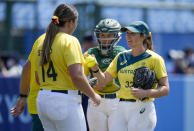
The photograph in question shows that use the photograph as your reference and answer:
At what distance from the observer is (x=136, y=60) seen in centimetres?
501

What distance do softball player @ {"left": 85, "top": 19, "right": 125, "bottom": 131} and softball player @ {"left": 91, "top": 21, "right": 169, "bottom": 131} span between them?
52cm

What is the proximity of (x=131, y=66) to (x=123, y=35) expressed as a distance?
7.57 metres

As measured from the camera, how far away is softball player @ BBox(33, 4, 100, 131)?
14.3 ft

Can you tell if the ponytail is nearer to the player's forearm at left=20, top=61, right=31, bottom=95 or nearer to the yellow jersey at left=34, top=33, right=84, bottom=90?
the yellow jersey at left=34, top=33, right=84, bottom=90

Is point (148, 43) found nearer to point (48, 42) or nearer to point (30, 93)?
point (48, 42)

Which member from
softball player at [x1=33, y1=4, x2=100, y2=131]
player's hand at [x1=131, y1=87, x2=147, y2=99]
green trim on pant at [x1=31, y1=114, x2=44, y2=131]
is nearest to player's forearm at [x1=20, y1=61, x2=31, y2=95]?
green trim on pant at [x1=31, y1=114, x2=44, y2=131]

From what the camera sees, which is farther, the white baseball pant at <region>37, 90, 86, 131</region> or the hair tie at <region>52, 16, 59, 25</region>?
Answer: the hair tie at <region>52, 16, 59, 25</region>

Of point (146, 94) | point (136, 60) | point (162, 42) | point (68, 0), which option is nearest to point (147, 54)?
point (136, 60)

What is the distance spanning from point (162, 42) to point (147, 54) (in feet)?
42.6

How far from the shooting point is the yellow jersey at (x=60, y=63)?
4.38 meters

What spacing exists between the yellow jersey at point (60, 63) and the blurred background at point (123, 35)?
107cm

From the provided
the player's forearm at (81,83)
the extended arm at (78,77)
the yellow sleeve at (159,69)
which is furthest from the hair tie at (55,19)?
the yellow sleeve at (159,69)

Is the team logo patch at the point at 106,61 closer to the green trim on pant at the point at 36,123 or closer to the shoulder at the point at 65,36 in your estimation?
the green trim on pant at the point at 36,123

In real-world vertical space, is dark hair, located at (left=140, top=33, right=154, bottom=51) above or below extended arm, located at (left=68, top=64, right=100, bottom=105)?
above
